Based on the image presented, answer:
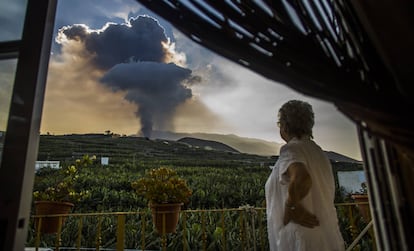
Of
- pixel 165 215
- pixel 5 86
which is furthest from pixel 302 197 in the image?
pixel 165 215

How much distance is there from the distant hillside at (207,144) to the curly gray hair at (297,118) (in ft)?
9.10

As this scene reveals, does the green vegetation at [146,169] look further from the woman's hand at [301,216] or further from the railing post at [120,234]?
the woman's hand at [301,216]

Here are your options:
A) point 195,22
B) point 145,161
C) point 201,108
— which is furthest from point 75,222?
point 195,22

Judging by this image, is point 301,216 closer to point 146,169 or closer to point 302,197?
point 302,197

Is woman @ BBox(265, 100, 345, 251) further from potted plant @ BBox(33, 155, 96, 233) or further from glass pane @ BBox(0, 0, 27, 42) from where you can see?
potted plant @ BBox(33, 155, 96, 233)

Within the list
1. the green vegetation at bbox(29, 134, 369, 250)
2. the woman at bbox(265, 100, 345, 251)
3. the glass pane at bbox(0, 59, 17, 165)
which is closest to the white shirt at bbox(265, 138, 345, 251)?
the woman at bbox(265, 100, 345, 251)

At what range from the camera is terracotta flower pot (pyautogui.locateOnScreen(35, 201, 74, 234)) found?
2.69 m

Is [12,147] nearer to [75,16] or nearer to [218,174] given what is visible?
[75,16]

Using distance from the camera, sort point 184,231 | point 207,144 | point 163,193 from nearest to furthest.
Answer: point 163,193, point 184,231, point 207,144

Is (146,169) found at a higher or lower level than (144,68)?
lower

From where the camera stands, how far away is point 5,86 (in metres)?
0.82

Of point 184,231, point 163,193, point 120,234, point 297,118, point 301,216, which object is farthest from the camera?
point 184,231

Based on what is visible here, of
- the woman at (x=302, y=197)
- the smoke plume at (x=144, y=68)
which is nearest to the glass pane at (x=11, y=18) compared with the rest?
the woman at (x=302, y=197)

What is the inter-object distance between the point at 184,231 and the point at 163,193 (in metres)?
0.68
